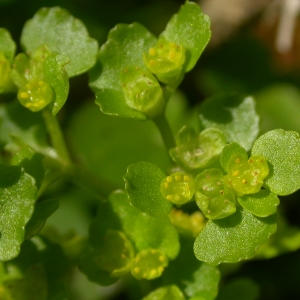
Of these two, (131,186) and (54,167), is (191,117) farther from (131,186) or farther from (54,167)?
(131,186)

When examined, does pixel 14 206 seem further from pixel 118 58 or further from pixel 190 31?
pixel 190 31

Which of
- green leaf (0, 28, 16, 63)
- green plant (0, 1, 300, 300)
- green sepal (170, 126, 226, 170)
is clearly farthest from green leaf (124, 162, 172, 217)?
green leaf (0, 28, 16, 63)

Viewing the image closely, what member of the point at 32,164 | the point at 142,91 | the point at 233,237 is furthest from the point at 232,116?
the point at 32,164

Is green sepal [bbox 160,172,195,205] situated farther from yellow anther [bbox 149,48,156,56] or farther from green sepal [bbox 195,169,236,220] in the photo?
yellow anther [bbox 149,48,156,56]

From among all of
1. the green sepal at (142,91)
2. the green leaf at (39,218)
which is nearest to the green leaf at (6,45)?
the green sepal at (142,91)

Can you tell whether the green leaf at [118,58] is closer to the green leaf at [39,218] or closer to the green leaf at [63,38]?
the green leaf at [63,38]

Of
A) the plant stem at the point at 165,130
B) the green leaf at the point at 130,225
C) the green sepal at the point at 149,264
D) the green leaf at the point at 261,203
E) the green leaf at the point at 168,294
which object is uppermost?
the green leaf at the point at 261,203

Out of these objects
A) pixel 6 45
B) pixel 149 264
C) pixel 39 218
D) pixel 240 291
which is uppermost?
pixel 6 45
